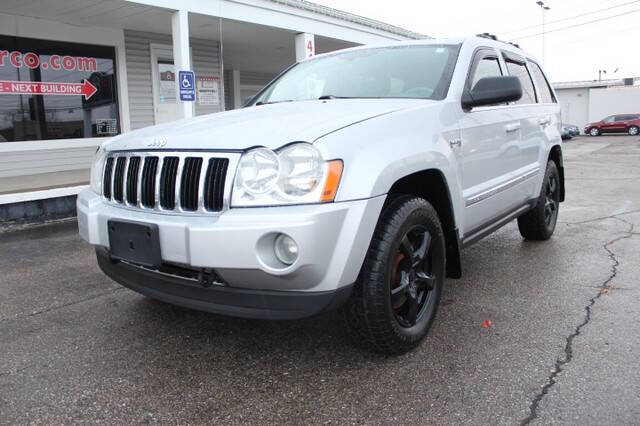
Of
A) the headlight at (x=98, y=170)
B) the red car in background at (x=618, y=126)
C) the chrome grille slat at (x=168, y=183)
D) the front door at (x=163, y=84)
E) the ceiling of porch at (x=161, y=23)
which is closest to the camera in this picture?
the chrome grille slat at (x=168, y=183)

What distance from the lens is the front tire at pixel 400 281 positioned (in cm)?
253

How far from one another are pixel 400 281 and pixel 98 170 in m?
1.86

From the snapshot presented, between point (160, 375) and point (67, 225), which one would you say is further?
point (67, 225)

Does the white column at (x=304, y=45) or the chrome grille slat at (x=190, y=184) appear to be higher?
the white column at (x=304, y=45)

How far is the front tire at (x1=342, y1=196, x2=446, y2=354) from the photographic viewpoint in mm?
2531

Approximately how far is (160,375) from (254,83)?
56.8 feet

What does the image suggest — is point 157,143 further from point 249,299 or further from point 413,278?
point 413,278

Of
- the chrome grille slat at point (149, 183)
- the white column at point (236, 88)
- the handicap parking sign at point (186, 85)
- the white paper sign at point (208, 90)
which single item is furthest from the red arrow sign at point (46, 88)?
the chrome grille slat at point (149, 183)

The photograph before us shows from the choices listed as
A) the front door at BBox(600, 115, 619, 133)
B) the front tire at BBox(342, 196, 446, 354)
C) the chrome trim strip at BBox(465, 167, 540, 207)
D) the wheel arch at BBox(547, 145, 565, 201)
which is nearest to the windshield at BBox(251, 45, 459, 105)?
the chrome trim strip at BBox(465, 167, 540, 207)

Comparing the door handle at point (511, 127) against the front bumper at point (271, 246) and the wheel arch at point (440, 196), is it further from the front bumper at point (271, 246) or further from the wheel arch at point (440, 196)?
the front bumper at point (271, 246)

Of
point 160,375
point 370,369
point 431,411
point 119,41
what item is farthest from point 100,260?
point 119,41

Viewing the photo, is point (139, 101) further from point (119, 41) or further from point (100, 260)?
point (100, 260)

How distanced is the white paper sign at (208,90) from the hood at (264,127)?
1068 centimetres

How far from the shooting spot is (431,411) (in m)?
2.32
